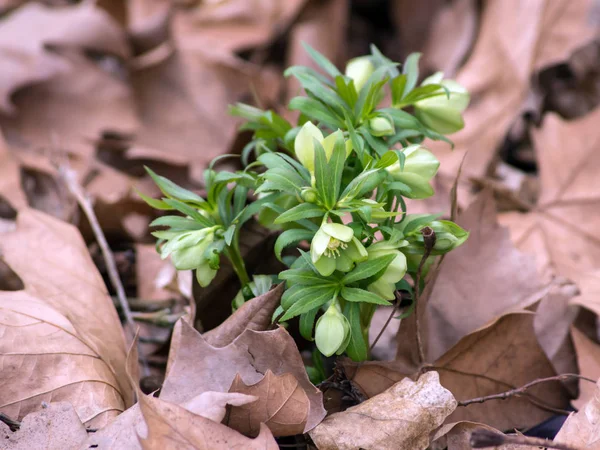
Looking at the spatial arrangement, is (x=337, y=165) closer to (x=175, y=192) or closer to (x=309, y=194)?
(x=309, y=194)

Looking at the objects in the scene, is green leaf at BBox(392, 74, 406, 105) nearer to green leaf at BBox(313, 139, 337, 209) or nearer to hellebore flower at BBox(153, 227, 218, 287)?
green leaf at BBox(313, 139, 337, 209)

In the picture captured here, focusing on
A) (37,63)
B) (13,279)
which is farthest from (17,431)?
(37,63)

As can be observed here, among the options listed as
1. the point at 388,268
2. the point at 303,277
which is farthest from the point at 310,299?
the point at 388,268

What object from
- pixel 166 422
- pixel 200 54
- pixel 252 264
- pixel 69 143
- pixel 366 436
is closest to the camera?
pixel 166 422

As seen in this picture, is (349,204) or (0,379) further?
(0,379)

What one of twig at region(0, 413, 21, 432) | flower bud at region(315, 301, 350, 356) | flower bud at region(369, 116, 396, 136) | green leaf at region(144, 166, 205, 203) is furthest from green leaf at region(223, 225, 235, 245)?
twig at region(0, 413, 21, 432)

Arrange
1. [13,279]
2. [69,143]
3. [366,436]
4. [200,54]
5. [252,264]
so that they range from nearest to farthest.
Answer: [366,436], [252,264], [13,279], [69,143], [200,54]

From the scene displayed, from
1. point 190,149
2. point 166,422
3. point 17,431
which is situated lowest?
point 190,149

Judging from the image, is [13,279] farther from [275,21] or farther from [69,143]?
[275,21]
